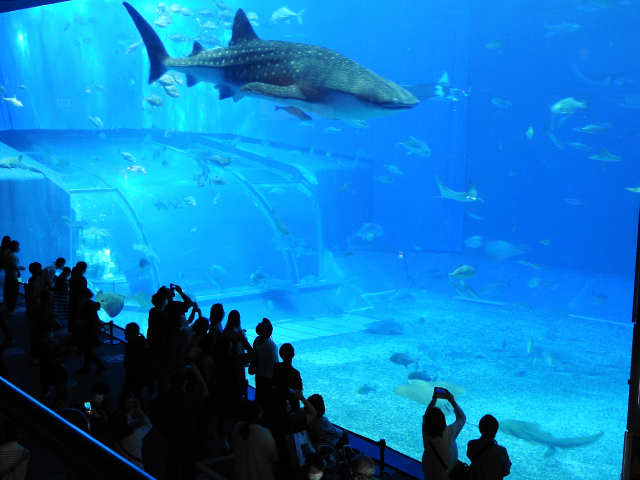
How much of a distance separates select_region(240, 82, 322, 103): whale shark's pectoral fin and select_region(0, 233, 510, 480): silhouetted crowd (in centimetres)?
203

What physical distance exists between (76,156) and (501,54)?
35.8 meters

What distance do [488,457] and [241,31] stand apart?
4.48 m

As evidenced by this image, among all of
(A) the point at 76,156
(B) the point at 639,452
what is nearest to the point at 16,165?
(A) the point at 76,156

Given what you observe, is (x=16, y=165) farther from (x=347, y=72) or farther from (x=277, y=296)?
(x=347, y=72)

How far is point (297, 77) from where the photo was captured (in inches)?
205

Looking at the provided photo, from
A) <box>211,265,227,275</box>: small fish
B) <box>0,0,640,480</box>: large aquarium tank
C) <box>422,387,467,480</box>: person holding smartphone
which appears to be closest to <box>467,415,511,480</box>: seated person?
<box>422,387,467,480</box>: person holding smartphone

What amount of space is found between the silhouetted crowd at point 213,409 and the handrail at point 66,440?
5.29 ft

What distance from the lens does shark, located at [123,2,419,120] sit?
4.95m

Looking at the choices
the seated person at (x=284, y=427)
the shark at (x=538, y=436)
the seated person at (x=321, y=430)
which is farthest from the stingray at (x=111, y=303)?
the seated person at (x=284, y=427)

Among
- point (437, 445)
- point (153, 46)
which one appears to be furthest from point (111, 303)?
point (437, 445)

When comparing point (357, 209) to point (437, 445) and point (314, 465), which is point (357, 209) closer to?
point (437, 445)

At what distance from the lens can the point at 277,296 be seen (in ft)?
72.3

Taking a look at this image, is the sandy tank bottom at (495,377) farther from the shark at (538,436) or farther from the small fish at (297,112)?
the small fish at (297,112)

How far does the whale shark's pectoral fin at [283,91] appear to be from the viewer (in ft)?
16.4
